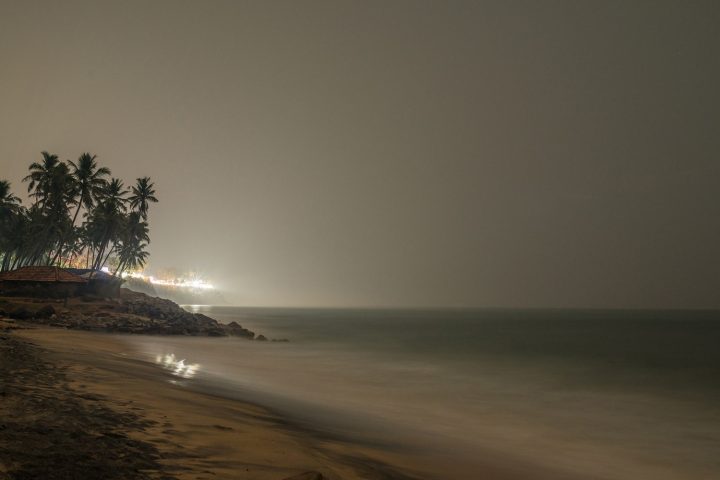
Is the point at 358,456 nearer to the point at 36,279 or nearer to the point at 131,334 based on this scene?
the point at 131,334

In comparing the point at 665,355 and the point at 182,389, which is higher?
the point at 665,355

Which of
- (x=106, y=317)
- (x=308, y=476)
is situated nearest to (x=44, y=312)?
(x=106, y=317)

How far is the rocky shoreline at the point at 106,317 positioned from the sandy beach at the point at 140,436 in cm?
2407

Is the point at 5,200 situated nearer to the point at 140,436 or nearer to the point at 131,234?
the point at 131,234

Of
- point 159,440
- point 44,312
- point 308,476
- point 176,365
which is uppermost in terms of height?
point 308,476

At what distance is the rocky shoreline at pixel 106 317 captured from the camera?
30.8m

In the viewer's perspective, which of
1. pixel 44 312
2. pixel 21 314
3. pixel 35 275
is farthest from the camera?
pixel 35 275

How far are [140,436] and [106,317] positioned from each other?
34.9 metres

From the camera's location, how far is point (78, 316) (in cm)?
3397

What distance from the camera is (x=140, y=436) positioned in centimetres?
632

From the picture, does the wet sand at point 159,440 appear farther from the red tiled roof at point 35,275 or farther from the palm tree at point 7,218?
the palm tree at point 7,218

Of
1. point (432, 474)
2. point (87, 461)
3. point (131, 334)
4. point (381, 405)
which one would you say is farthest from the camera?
point (131, 334)

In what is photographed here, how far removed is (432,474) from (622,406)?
17.8m

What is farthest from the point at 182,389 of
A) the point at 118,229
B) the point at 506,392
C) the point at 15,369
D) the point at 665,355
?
the point at 118,229
